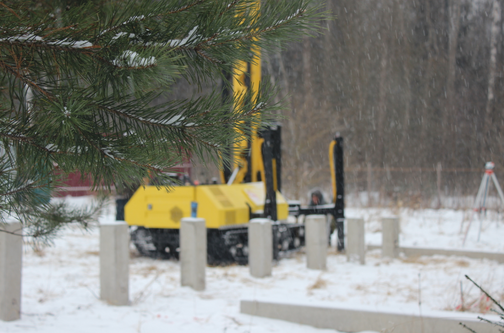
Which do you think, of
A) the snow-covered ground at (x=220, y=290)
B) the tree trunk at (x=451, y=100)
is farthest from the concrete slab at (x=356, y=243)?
the tree trunk at (x=451, y=100)

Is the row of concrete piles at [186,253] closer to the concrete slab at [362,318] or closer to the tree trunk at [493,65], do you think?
the concrete slab at [362,318]

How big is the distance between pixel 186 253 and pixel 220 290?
1.97ft

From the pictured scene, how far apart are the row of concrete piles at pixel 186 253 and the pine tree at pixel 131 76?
1.76 m

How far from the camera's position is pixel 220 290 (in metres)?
6.16

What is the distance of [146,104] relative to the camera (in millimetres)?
2180

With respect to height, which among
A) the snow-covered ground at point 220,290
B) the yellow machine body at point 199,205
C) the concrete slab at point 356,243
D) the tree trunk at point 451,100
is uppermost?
the tree trunk at point 451,100

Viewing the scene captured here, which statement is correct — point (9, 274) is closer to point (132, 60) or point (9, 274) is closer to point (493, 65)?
point (132, 60)

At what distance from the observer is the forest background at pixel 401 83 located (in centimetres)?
2338

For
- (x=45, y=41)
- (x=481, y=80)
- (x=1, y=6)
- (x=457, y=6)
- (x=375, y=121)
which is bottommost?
(x=45, y=41)

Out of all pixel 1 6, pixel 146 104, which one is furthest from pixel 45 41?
pixel 146 104

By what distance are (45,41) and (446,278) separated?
19.6ft

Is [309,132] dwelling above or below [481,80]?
below

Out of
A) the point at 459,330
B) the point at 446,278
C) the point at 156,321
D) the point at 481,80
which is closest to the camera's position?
the point at 459,330

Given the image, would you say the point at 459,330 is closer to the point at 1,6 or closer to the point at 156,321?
the point at 156,321
